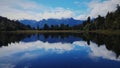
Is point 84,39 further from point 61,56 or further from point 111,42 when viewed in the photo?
point 61,56

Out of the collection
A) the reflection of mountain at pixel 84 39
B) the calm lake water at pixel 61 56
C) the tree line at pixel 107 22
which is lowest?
the reflection of mountain at pixel 84 39

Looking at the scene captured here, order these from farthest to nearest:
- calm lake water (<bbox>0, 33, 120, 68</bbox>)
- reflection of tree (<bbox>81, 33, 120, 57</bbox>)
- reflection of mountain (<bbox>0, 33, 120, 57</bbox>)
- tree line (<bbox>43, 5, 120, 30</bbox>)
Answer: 1. tree line (<bbox>43, 5, 120, 30</bbox>)
2. reflection of mountain (<bbox>0, 33, 120, 57</bbox>)
3. reflection of tree (<bbox>81, 33, 120, 57</bbox>)
4. calm lake water (<bbox>0, 33, 120, 68</bbox>)

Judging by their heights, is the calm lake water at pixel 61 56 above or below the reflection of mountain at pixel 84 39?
above

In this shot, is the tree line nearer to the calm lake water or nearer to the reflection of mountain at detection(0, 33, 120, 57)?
the reflection of mountain at detection(0, 33, 120, 57)

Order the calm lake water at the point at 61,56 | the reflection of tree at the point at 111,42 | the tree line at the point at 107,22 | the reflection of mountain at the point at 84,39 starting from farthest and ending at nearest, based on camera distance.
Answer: the tree line at the point at 107,22
the reflection of mountain at the point at 84,39
the reflection of tree at the point at 111,42
the calm lake water at the point at 61,56

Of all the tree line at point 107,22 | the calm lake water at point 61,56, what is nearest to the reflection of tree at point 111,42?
the calm lake water at point 61,56

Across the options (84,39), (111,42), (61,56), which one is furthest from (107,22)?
(61,56)

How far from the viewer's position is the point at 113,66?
820 inches

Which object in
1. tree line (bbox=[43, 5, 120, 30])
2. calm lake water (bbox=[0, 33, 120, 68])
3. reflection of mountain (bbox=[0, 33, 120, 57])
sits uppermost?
tree line (bbox=[43, 5, 120, 30])

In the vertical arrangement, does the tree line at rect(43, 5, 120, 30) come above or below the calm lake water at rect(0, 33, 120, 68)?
above

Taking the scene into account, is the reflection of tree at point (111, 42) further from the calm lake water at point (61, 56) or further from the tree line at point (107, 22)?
the tree line at point (107, 22)

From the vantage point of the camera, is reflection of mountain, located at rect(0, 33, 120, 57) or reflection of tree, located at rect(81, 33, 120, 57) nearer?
reflection of tree, located at rect(81, 33, 120, 57)

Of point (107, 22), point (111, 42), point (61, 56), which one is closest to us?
point (61, 56)

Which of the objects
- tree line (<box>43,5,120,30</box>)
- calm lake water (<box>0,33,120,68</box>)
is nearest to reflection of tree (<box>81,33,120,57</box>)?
calm lake water (<box>0,33,120,68</box>)
